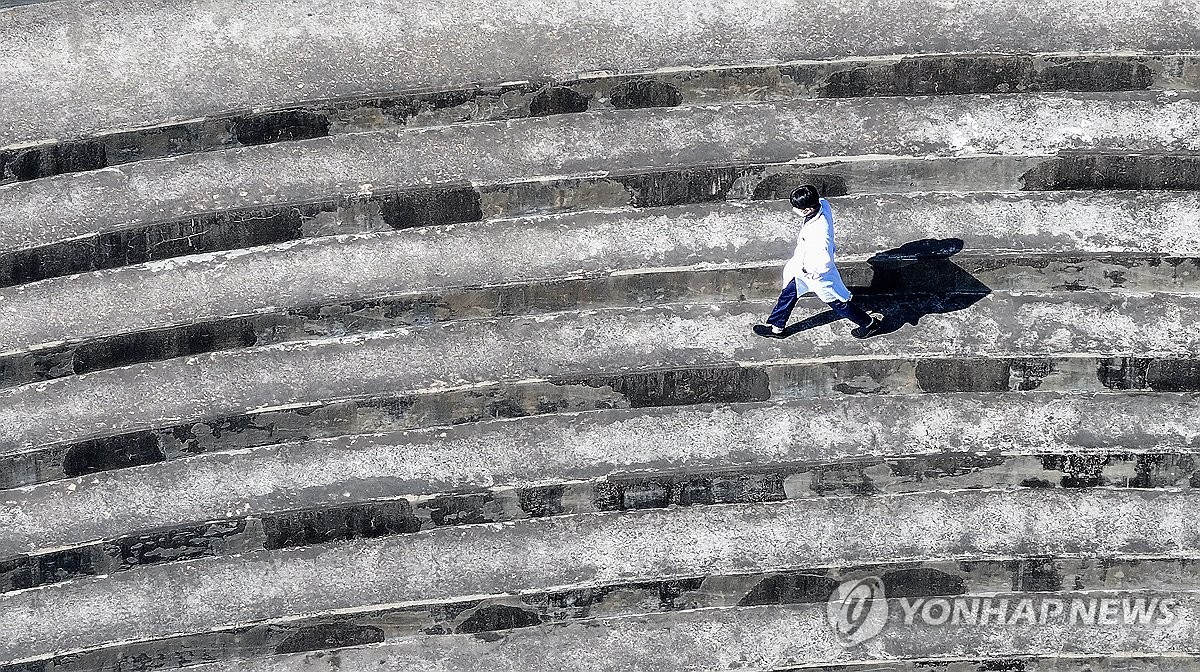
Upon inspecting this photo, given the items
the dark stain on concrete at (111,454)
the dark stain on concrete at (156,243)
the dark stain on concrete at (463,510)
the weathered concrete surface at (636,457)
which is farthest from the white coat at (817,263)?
the dark stain on concrete at (111,454)

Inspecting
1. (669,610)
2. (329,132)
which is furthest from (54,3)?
(669,610)

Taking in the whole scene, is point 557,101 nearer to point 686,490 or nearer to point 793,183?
point 793,183

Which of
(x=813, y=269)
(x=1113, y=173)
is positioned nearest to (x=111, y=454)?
(x=813, y=269)

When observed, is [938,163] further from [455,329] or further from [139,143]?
[139,143]

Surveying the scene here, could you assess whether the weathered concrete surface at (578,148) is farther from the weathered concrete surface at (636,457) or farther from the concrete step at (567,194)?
the weathered concrete surface at (636,457)

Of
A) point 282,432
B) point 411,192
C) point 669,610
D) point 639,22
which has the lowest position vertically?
point 669,610

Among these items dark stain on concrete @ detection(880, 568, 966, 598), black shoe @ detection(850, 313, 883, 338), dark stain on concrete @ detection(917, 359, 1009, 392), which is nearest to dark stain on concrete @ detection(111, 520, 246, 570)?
black shoe @ detection(850, 313, 883, 338)
